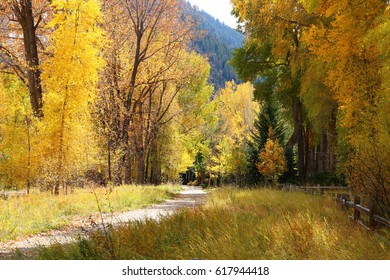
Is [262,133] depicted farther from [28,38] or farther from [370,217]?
[370,217]

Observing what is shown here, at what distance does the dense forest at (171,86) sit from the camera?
1041cm

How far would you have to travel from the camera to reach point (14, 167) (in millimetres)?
20875

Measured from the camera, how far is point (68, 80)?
13844 mm

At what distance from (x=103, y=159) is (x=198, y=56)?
12.2m

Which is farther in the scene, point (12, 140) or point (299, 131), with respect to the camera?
point (299, 131)

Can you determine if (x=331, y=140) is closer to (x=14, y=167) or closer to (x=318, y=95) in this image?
(x=318, y=95)

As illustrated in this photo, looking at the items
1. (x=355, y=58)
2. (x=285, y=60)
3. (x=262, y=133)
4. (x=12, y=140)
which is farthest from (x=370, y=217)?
(x=12, y=140)

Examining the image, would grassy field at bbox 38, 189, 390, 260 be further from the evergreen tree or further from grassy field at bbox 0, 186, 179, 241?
the evergreen tree

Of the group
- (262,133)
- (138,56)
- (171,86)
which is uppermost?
(138,56)

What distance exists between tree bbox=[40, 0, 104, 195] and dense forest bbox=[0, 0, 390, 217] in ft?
0.12

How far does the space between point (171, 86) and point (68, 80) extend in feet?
56.1

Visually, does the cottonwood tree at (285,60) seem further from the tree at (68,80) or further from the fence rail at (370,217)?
the fence rail at (370,217)

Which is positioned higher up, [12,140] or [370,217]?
[12,140]

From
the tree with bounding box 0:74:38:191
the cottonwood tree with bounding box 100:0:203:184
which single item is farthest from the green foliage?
the tree with bounding box 0:74:38:191
